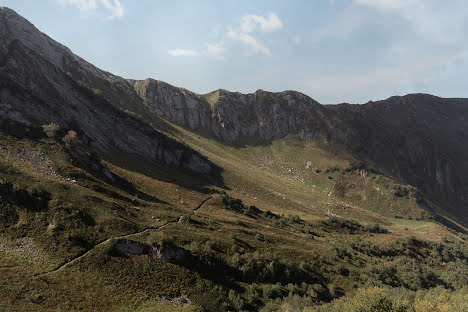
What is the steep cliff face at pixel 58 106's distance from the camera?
8012 cm

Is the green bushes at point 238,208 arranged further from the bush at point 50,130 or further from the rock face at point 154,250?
the bush at point 50,130

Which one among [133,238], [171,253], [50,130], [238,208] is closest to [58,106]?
[50,130]

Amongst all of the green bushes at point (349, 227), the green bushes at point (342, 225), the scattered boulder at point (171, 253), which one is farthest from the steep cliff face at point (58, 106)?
the green bushes at point (349, 227)

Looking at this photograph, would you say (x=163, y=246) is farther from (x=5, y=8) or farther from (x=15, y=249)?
(x=5, y=8)

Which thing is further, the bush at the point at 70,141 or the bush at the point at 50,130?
the bush at the point at 50,130

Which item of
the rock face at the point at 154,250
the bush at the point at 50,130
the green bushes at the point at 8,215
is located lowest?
the rock face at the point at 154,250

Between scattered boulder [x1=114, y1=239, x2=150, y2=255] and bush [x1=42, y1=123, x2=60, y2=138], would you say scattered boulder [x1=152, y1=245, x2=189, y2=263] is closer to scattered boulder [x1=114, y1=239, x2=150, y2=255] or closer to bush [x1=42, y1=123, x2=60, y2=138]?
scattered boulder [x1=114, y1=239, x2=150, y2=255]

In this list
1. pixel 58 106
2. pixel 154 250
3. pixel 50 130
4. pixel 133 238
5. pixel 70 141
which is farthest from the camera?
pixel 58 106

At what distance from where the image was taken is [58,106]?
92250 mm

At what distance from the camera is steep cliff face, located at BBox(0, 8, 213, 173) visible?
80.1 metres

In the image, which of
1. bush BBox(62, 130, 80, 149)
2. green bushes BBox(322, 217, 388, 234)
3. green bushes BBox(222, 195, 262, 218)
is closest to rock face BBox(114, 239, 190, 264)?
bush BBox(62, 130, 80, 149)

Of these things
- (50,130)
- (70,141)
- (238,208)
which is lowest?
(238,208)

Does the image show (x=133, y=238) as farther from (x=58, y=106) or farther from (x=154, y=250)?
(x=58, y=106)

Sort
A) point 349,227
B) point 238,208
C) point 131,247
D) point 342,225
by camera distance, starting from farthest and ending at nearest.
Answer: point 349,227
point 342,225
point 238,208
point 131,247
